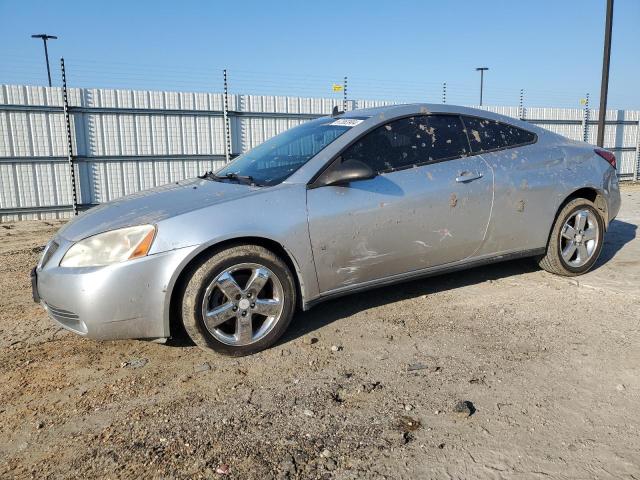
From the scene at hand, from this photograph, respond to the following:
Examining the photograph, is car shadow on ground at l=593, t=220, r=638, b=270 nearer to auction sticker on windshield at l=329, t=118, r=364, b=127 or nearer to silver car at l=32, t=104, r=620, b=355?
silver car at l=32, t=104, r=620, b=355

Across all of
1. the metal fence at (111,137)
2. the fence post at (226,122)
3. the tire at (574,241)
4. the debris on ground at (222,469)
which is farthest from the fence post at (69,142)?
the debris on ground at (222,469)

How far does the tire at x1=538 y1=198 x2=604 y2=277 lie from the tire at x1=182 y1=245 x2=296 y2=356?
8.43ft

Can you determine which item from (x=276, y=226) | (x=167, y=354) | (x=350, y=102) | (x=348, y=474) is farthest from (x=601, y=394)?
(x=350, y=102)

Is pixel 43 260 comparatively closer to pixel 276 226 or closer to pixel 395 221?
pixel 276 226

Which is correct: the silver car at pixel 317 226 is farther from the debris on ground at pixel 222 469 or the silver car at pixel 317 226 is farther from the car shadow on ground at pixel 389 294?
the debris on ground at pixel 222 469

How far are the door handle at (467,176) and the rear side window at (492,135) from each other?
0.25 meters

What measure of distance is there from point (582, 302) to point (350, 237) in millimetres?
2065

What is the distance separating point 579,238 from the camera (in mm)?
4770

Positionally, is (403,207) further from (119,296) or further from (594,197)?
(594,197)

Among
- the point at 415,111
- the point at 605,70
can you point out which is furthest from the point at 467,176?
the point at 605,70

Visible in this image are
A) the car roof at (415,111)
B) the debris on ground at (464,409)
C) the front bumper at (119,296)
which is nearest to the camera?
the debris on ground at (464,409)

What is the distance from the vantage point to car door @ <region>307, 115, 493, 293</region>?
3.53 m

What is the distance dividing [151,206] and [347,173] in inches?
51.1

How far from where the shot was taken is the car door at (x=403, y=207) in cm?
353
